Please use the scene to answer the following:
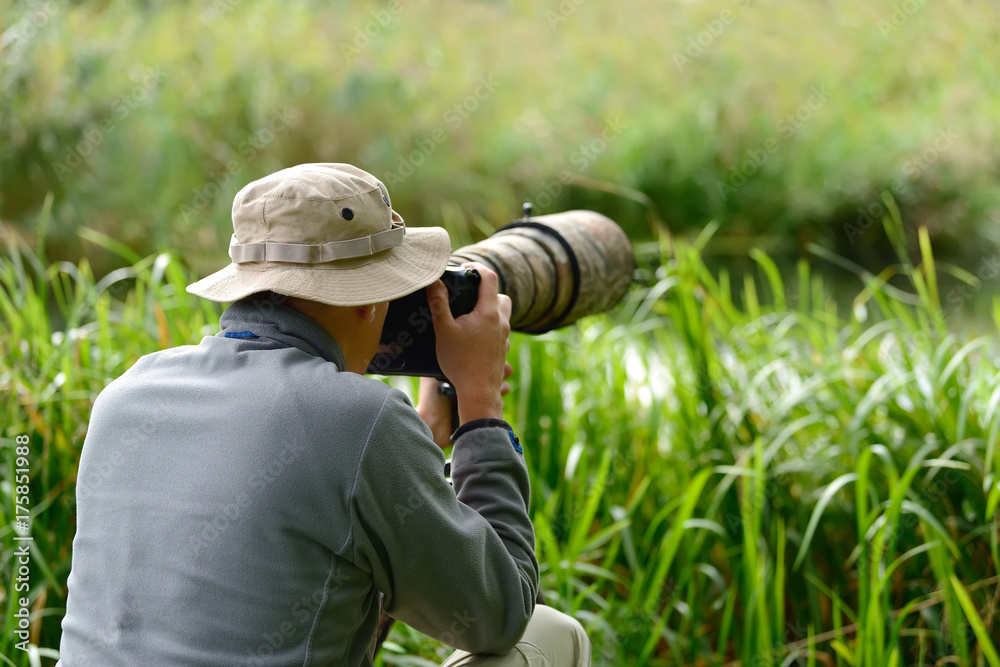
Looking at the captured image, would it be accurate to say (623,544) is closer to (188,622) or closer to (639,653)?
(639,653)

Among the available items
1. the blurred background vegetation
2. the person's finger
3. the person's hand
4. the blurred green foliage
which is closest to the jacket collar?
the person's finger

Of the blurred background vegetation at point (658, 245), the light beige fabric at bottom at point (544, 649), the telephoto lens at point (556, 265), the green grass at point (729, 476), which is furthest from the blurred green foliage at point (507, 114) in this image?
the light beige fabric at bottom at point (544, 649)

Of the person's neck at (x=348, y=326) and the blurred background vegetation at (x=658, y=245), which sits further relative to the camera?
the blurred background vegetation at (x=658, y=245)

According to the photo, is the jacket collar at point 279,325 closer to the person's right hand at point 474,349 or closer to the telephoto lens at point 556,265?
the person's right hand at point 474,349

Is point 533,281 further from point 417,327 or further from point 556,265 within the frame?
point 417,327

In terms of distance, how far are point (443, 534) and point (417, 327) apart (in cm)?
38

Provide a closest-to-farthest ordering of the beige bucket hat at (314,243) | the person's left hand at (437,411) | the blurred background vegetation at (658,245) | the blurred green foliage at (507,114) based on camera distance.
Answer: the beige bucket hat at (314,243)
the person's left hand at (437,411)
the blurred background vegetation at (658,245)
the blurred green foliage at (507,114)

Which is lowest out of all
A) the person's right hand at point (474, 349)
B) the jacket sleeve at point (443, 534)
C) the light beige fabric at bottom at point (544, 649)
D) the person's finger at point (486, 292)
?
the light beige fabric at bottom at point (544, 649)

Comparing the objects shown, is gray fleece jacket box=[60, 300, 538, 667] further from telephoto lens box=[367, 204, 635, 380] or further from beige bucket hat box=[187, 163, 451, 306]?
telephoto lens box=[367, 204, 635, 380]

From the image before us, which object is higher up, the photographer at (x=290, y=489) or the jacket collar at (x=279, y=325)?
the jacket collar at (x=279, y=325)

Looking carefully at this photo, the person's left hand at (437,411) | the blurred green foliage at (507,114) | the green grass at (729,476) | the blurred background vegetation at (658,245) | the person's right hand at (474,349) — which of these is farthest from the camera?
the blurred green foliage at (507,114)

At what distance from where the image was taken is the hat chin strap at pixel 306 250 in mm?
1179

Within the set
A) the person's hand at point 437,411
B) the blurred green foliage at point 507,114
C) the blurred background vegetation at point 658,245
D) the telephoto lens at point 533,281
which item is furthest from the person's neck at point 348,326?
the blurred green foliage at point 507,114

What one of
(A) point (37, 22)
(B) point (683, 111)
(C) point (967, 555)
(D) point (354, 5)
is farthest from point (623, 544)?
(D) point (354, 5)
